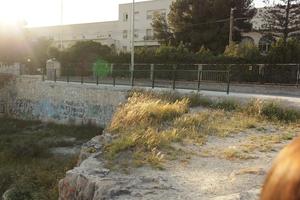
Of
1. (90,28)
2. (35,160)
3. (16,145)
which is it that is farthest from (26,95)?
(90,28)

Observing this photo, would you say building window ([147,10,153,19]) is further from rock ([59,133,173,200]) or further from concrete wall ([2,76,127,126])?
rock ([59,133,173,200])

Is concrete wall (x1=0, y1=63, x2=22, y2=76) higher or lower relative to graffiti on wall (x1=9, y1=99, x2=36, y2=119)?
higher

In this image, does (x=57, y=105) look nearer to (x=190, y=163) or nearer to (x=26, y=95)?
(x=26, y=95)

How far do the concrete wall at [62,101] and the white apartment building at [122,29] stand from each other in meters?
29.1

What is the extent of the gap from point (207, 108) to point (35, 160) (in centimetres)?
804

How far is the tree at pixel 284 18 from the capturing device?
37.9 metres

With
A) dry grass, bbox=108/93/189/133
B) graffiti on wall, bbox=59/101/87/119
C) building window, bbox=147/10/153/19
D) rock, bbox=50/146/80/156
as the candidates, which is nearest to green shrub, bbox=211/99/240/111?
dry grass, bbox=108/93/189/133

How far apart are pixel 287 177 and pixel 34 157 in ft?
62.8

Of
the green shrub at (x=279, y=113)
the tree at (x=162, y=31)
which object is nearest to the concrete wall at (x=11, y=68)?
the tree at (x=162, y=31)

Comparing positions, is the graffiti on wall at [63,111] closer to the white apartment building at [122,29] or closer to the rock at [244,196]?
the rock at [244,196]

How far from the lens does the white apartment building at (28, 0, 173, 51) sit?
212 feet

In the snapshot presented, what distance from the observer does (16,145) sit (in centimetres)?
2095

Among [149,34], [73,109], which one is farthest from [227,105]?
[149,34]

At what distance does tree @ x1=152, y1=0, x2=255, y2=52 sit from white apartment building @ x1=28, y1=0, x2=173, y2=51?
13.8 metres
